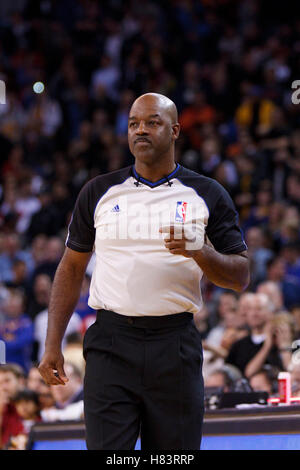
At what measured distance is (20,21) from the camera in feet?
47.7

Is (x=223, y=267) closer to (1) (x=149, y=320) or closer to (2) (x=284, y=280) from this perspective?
(1) (x=149, y=320)

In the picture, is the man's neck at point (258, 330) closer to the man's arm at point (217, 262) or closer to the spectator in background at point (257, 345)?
the spectator in background at point (257, 345)

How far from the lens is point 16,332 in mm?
8664

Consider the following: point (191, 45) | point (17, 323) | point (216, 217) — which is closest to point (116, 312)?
point (216, 217)

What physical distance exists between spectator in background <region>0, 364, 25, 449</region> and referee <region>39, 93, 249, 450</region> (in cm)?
289

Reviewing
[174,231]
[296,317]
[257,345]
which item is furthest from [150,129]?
[296,317]

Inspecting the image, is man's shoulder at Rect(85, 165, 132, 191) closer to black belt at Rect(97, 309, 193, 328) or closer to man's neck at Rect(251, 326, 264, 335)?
black belt at Rect(97, 309, 193, 328)

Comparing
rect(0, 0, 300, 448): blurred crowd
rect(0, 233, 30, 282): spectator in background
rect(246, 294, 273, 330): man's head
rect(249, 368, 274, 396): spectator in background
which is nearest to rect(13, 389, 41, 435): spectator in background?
rect(0, 0, 300, 448): blurred crowd

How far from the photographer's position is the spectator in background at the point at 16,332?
337 inches

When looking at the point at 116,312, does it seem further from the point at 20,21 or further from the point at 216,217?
the point at 20,21

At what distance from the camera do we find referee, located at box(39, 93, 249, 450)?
319 centimetres

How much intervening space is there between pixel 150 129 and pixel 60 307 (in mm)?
785

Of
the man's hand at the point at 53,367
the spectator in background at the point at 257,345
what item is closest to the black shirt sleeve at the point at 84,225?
the man's hand at the point at 53,367
